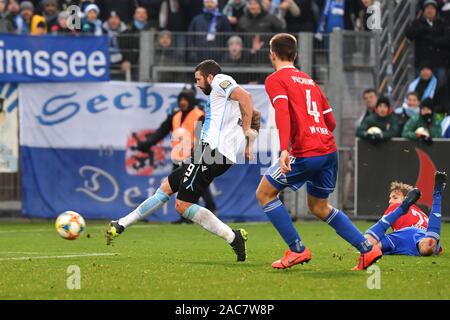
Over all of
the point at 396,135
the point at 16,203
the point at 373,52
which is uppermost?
the point at 373,52

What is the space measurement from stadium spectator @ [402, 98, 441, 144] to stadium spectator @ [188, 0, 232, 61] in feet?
11.6

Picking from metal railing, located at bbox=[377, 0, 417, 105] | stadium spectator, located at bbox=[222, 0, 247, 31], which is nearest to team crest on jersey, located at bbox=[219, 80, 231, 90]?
metal railing, located at bbox=[377, 0, 417, 105]

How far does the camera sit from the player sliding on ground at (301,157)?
11367 mm

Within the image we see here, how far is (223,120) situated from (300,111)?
1.97 metres

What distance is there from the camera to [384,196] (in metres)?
20.6

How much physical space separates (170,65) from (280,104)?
1078 centimetres

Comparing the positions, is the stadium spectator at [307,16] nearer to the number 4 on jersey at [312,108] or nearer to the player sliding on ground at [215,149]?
the player sliding on ground at [215,149]

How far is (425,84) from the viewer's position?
2177 centimetres

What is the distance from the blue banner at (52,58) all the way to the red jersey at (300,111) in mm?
10374

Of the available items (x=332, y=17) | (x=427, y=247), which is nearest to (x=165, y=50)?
(x=332, y=17)

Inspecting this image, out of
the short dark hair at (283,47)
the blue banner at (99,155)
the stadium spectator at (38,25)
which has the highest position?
the short dark hair at (283,47)

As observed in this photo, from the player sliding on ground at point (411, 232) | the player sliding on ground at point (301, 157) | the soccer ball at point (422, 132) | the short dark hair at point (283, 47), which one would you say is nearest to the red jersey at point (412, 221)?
the player sliding on ground at point (411, 232)
